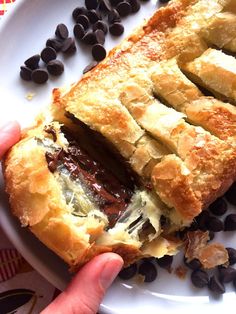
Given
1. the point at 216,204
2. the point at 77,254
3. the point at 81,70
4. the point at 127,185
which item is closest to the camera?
the point at 77,254

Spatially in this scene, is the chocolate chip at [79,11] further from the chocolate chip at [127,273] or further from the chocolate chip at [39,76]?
the chocolate chip at [127,273]

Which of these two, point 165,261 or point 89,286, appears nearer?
point 89,286

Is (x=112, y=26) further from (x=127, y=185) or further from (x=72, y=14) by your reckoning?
(x=127, y=185)

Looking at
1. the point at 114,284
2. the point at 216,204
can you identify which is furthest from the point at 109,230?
the point at 216,204

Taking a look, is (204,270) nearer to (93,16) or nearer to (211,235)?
(211,235)

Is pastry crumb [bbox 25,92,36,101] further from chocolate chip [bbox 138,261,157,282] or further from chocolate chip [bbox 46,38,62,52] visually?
chocolate chip [bbox 138,261,157,282]

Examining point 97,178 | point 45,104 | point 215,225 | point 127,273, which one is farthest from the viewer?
point 45,104

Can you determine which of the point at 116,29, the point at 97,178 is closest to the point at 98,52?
the point at 116,29
